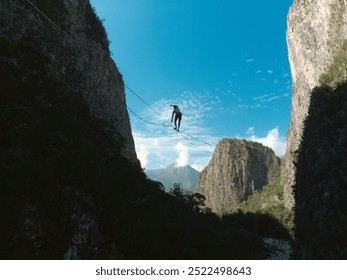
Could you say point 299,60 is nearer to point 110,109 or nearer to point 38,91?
point 110,109

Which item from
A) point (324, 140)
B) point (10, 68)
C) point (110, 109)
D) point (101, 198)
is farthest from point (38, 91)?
point (324, 140)

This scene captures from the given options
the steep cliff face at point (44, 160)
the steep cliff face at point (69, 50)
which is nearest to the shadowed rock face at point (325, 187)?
the steep cliff face at point (44, 160)

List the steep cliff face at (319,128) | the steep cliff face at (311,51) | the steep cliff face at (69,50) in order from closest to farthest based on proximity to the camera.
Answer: the steep cliff face at (69,50)
the steep cliff face at (319,128)
the steep cliff face at (311,51)

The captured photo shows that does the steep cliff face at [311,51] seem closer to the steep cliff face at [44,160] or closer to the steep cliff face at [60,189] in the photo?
the steep cliff face at [60,189]

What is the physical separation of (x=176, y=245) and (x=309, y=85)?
175ft

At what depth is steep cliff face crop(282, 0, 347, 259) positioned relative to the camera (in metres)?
25.7

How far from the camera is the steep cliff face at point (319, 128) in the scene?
→ 1011 inches

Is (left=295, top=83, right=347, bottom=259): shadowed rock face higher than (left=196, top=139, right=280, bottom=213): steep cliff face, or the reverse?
(left=196, top=139, right=280, bottom=213): steep cliff face

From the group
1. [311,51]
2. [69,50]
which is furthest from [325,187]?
[311,51]

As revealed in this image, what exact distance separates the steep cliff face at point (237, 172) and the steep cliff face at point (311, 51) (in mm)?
56025

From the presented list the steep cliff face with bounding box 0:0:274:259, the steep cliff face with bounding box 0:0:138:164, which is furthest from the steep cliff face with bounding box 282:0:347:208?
the steep cliff face with bounding box 0:0:274:259

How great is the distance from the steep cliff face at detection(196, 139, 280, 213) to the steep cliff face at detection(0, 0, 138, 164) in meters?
93.7

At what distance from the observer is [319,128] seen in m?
37.7

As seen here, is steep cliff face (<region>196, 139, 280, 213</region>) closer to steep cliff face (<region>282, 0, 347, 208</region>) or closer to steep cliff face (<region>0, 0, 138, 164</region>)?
steep cliff face (<region>282, 0, 347, 208</region>)
